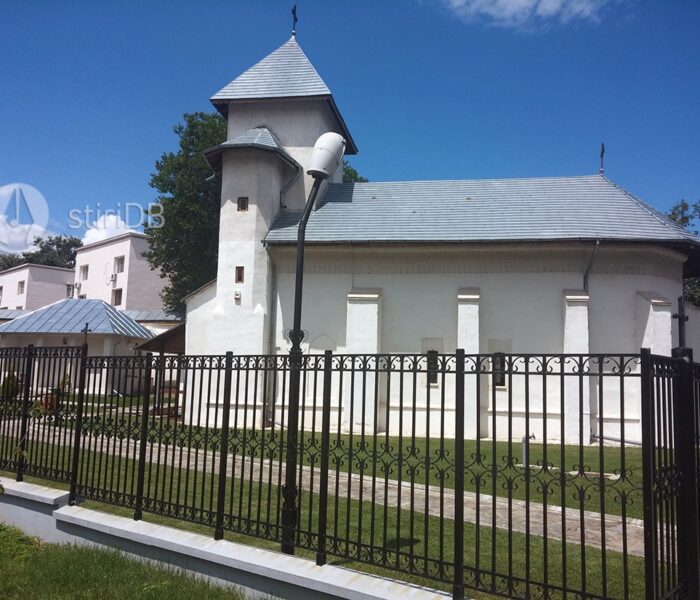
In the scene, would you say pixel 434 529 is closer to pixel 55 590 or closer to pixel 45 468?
pixel 55 590

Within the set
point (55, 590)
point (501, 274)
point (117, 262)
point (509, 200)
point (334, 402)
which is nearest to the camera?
point (55, 590)

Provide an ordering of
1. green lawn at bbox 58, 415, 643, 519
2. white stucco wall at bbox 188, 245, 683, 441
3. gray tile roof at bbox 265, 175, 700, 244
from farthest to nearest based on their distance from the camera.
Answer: gray tile roof at bbox 265, 175, 700, 244
white stucco wall at bbox 188, 245, 683, 441
green lawn at bbox 58, 415, 643, 519

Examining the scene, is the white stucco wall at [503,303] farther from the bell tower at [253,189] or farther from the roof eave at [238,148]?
the roof eave at [238,148]

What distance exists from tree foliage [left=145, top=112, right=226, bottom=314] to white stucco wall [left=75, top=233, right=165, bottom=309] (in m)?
14.5

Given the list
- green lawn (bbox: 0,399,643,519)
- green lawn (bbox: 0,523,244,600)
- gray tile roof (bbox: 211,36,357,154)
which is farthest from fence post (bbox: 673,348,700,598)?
gray tile roof (bbox: 211,36,357,154)

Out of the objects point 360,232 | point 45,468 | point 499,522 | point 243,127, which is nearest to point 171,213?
point 243,127

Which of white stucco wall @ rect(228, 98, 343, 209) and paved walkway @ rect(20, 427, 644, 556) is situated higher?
white stucco wall @ rect(228, 98, 343, 209)

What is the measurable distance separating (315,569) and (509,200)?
16.2 meters

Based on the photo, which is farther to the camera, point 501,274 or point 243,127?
point 243,127

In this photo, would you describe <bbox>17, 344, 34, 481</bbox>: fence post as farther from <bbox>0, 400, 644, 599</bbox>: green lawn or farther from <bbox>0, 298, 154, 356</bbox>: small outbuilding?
<bbox>0, 298, 154, 356</bbox>: small outbuilding

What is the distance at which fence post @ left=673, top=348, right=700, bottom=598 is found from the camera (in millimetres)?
4293

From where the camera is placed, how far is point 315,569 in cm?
479

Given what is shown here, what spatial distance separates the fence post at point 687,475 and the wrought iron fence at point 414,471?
0.04 feet

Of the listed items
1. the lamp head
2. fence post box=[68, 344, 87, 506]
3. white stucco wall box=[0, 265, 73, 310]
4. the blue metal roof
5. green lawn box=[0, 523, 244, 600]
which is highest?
white stucco wall box=[0, 265, 73, 310]
